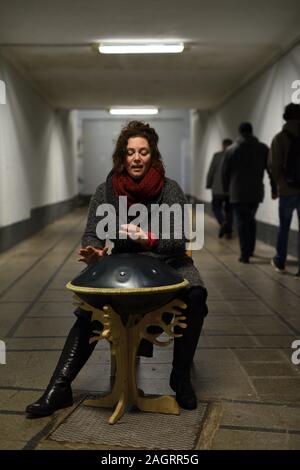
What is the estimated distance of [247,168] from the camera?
8.04 meters

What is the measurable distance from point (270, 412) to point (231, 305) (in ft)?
8.02

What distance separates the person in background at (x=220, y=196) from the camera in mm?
10930

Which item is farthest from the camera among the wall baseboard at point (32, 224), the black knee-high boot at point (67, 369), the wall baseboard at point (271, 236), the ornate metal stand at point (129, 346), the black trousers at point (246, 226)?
the wall baseboard at point (32, 224)

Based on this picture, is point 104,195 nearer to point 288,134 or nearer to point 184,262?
point 184,262

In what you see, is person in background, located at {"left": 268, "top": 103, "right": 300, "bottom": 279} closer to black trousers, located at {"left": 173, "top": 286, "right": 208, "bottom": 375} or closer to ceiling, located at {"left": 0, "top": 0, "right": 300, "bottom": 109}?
ceiling, located at {"left": 0, "top": 0, "right": 300, "bottom": 109}

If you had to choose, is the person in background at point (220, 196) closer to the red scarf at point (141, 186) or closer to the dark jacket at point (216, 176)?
the dark jacket at point (216, 176)

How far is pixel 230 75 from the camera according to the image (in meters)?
11.5

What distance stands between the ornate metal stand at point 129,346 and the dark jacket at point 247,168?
512 centimetres

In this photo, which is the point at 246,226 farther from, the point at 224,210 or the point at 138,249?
the point at 138,249

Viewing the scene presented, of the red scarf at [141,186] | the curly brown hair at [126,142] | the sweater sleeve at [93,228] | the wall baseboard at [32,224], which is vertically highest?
the curly brown hair at [126,142]

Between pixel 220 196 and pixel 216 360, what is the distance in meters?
7.57

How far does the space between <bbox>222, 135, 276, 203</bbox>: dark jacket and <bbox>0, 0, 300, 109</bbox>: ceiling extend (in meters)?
1.55

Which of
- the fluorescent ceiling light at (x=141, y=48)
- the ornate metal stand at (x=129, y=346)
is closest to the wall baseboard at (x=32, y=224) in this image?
the fluorescent ceiling light at (x=141, y=48)
